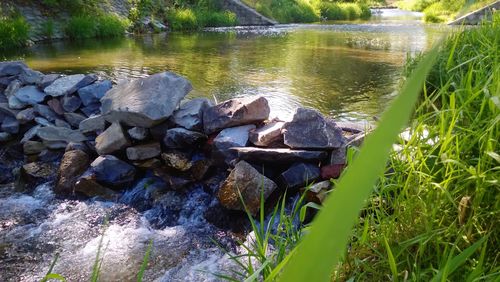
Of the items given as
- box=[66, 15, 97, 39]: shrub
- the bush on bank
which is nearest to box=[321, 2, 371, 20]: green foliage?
the bush on bank

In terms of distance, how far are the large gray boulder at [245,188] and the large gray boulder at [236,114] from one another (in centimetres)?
56

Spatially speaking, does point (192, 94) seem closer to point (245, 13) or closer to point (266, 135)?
point (266, 135)

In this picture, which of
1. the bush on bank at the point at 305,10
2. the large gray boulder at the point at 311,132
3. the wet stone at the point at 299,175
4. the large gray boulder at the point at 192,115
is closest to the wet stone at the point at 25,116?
the large gray boulder at the point at 192,115

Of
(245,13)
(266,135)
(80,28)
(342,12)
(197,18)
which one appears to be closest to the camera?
(266,135)

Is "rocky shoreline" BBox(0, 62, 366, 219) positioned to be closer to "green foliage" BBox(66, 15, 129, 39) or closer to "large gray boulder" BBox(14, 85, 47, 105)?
"large gray boulder" BBox(14, 85, 47, 105)

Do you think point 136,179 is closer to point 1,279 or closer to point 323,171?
point 1,279

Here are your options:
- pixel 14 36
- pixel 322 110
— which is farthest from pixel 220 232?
pixel 14 36

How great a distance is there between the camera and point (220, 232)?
8.96 ft

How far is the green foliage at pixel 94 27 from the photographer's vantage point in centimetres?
1054

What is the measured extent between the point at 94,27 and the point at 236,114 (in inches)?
356

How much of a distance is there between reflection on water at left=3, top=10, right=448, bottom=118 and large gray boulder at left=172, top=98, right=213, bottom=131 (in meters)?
1.22

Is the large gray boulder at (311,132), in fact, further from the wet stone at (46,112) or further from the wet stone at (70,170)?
the wet stone at (46,112)

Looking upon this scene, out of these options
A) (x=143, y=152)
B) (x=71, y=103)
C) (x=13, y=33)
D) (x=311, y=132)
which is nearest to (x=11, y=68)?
(x=71, y=103)

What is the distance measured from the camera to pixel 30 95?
14.2 ft
